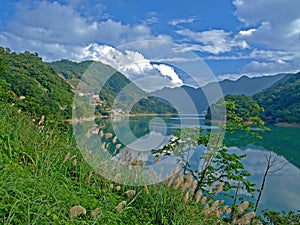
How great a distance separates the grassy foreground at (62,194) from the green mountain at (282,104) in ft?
152

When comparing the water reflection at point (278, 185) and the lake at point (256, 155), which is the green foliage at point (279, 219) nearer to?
the lake at point (256, 155)

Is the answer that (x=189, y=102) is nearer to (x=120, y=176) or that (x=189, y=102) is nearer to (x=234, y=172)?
(x=120, y=176)

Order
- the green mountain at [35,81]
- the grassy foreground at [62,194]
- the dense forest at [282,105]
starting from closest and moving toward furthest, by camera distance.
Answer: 1. the grassy foreground at [62,194]
2. the green mountain at [35,81]
3. the dense forest at [282,105]

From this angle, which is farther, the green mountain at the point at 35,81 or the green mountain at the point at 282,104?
the green mountain at the point at 282,104

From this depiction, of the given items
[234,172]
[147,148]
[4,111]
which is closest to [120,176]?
[4,111]

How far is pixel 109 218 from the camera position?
2432mm

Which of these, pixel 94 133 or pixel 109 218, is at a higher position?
pixel 94 133

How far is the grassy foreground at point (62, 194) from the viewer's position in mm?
1996

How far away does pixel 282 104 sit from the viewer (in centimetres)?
5131

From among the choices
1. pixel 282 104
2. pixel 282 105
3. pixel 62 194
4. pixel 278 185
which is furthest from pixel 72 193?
pixel 282 104

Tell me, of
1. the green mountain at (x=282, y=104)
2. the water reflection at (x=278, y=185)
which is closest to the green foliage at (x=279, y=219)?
the water reflection at (x=278, y=185)

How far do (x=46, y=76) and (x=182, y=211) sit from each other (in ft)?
149

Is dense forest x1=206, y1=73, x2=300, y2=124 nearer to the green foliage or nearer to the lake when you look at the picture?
the lake

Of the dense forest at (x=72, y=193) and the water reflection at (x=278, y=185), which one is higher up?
the dense forest at (x=72, y=193)
